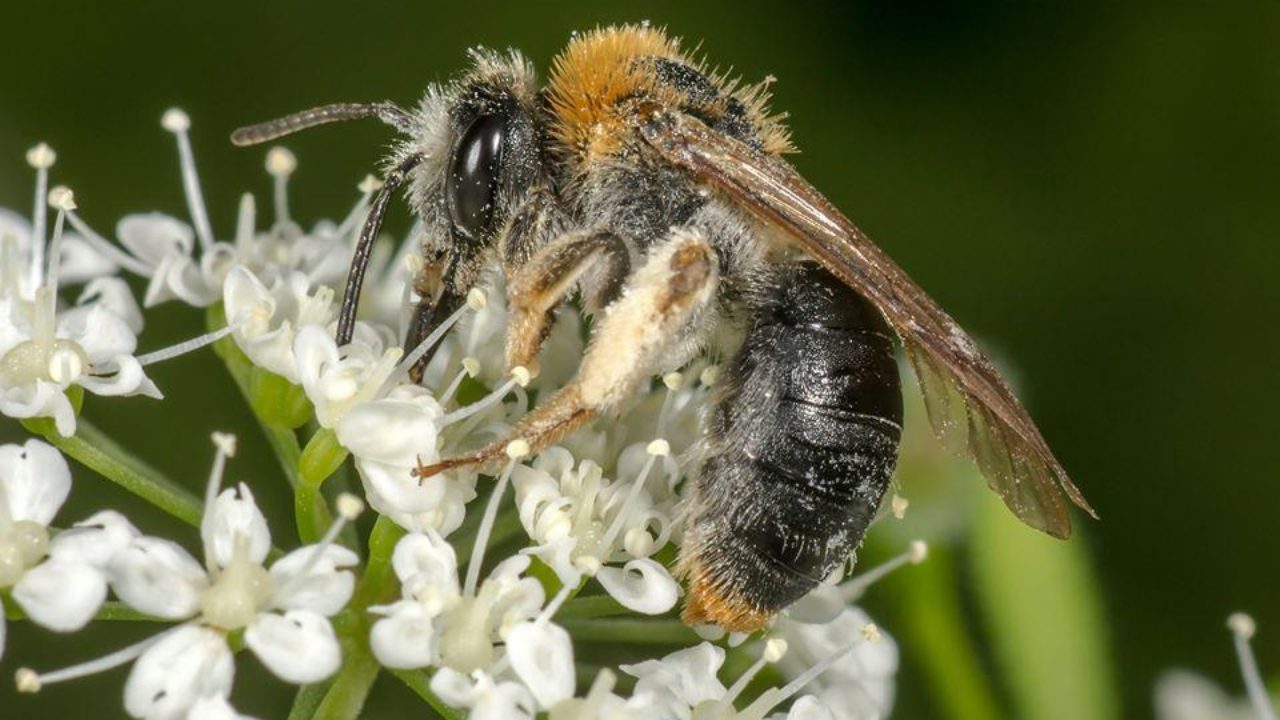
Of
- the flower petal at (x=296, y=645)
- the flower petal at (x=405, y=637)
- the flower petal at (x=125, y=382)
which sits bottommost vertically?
the flower petal at (x=296, y=645)

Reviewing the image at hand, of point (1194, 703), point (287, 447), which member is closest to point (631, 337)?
point (287, 447)

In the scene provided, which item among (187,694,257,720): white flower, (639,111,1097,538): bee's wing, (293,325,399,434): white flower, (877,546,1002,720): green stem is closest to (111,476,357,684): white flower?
(187,694,257,720): white flower

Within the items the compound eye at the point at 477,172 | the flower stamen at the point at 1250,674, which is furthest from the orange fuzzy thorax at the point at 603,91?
the flower stamen at the point at 1250,674

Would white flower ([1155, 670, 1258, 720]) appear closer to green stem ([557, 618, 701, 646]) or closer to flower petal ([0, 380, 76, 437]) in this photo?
green stem ([557, 618, 701, 646])

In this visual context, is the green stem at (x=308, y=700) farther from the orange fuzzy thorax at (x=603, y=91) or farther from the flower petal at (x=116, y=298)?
the orange fuzzy thorax at (x=603, y=91)

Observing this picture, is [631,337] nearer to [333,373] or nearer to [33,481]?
[333,373]
